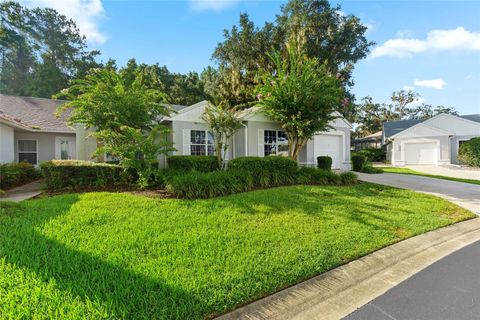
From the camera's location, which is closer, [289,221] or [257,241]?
[257,241]

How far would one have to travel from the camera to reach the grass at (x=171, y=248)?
251 cm

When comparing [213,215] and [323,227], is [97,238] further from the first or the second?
[323,227]

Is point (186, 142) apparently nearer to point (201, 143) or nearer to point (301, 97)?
point (201, 143)

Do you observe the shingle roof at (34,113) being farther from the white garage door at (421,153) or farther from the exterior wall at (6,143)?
the white garage door at (421,153)

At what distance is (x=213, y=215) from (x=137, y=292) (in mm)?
2653

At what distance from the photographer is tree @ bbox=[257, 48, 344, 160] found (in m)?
11.3

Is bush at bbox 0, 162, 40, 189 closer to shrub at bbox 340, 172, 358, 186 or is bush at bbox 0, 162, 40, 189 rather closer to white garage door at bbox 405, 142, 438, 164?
shrub at bbox 340, 172, 358, 186

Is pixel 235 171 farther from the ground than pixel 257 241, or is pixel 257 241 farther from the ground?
pixel 235 171

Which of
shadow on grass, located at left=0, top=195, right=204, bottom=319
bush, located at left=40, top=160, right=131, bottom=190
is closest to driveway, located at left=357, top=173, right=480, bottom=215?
shadow on grass, located at left=0, top=195, right=204, bottom=319

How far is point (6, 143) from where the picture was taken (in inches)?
399

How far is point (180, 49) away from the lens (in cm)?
1106

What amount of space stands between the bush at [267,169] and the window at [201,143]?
3638mm

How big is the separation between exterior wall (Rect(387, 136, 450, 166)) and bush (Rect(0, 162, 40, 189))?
28.0 meters

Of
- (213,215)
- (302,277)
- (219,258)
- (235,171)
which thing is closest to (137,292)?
(219,258)
